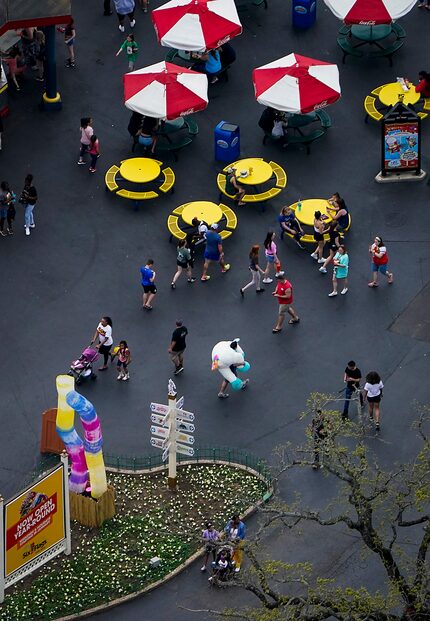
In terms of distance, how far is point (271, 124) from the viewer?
4909cm

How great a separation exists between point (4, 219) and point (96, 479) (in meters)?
10.6

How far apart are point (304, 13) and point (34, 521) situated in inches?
906

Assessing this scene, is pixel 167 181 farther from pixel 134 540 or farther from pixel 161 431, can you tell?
pixel 134 540

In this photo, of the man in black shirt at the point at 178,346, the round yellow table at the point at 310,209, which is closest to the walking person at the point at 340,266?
the round yellow table at the point at 310,209

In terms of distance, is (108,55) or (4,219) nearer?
(4,219)

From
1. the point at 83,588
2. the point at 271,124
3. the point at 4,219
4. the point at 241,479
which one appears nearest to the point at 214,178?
the point at 271,124

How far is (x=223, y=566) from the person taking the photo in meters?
37.0

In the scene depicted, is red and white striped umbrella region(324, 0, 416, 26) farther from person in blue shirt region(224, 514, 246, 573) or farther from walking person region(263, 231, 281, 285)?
person in blue shirt region(224, 514, 246, 573)

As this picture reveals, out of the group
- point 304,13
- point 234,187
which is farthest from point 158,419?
point 304,13

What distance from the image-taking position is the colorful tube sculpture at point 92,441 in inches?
1467

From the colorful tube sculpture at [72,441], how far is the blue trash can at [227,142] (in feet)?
40.3

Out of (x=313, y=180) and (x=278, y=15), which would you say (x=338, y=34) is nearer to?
(x=278, y=15)

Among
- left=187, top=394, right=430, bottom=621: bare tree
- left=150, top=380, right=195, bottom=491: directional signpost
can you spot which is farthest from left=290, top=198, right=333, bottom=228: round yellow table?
left=187, top=394, right=430, bottom=621: bare tree

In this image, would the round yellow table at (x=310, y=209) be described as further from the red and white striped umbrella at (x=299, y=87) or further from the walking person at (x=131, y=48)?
the walking person at (x=131, y=48)
